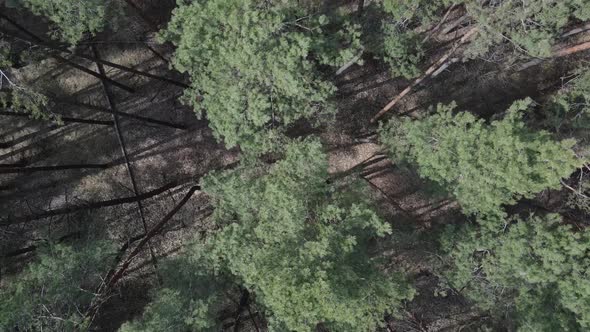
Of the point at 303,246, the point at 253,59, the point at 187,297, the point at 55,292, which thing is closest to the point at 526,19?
the point at 253,59

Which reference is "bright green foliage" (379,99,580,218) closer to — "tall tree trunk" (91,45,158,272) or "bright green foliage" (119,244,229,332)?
"bright green foliage" (119,244,229,332)

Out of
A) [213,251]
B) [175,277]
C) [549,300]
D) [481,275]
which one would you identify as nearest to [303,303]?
[213,251]

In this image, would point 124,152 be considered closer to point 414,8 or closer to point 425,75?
point 425,75

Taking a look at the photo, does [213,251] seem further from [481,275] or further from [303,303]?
[481,275]

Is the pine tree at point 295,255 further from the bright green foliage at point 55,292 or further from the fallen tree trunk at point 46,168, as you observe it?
the fallen tree trunk at point 46,168

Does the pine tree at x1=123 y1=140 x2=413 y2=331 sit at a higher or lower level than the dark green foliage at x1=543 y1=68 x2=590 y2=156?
lower

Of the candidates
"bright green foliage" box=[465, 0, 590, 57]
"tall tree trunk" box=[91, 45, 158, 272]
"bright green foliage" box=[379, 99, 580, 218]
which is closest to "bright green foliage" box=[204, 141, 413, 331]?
"bright green foliage" box=[379, 99, 580, 218]
